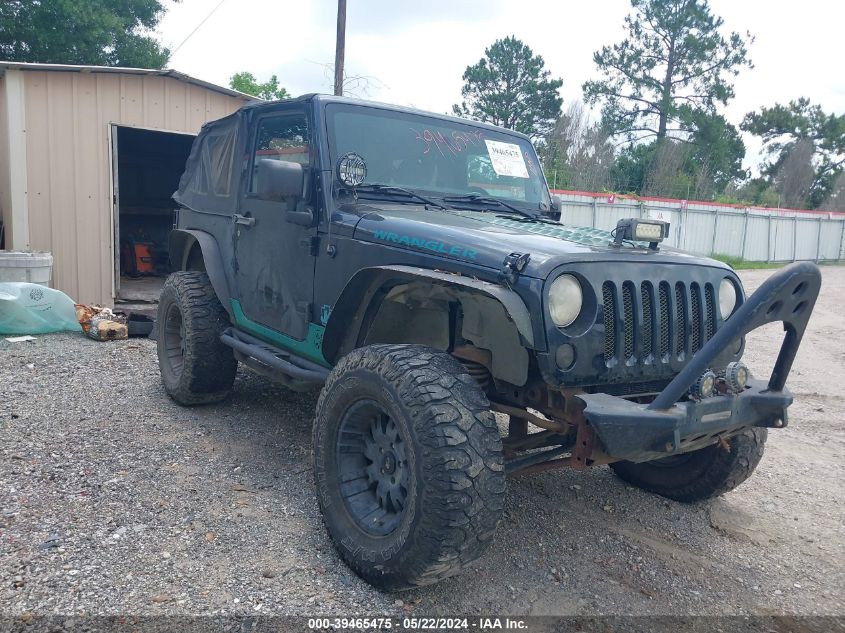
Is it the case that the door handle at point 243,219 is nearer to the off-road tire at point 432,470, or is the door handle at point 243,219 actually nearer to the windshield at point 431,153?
the windshield at point 431,153

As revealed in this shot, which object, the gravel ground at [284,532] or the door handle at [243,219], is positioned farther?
the door handle at [243,219]

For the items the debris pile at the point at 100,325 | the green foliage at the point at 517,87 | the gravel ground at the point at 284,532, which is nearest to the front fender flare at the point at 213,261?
the gravel ground at the point at 284,532

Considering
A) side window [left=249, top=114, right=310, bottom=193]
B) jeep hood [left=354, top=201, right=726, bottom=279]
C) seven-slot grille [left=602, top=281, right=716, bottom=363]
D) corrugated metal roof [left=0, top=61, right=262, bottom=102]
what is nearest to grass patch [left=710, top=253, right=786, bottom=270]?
corrugated metal roof [left=0, top=61, right=262, bottom=102]

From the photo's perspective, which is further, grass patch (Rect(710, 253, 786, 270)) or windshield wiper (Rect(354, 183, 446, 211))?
grass patch (Rect(710, 253, 786, 270))

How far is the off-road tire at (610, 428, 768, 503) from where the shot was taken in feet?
12.3

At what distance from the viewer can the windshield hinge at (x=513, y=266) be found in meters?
2.83

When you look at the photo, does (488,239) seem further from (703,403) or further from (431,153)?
(431,153)

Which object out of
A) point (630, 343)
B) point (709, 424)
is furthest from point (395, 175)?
point (709, 424)

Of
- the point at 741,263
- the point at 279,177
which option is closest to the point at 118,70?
the point at 279,177

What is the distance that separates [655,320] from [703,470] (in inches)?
52.8

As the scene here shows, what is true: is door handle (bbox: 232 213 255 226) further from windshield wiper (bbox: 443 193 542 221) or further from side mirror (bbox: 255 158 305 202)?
windshield wiper (bbox: 443 193 542 221)

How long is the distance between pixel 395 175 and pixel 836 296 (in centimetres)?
1466

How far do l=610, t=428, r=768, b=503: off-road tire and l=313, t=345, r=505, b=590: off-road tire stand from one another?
152cm

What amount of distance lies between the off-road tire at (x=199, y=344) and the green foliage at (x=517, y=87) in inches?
1104
